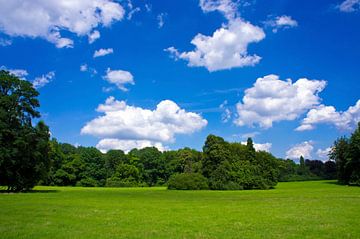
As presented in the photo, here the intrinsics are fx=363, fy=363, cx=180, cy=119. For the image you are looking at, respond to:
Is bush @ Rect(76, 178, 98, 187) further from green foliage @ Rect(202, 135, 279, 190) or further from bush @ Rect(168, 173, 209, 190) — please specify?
green foliage @ Rect(202, 135, 279, 190)

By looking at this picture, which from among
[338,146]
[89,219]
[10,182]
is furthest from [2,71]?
[338,146]

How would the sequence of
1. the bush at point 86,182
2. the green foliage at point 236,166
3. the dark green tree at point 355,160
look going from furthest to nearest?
the bush at point 86,182, the dark green tree at point 355,160, the green foliage at point 236,166

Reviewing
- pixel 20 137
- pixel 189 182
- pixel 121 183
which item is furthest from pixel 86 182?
pixel 20 137

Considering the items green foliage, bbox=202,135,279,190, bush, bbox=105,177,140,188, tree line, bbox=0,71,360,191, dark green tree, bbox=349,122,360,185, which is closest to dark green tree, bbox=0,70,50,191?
tree line, bbox=0,71,360,191

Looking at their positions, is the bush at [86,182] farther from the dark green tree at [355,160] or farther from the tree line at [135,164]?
the dark green tree at [355,160]

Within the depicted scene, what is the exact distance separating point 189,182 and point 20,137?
39.4m

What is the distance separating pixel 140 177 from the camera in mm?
121812

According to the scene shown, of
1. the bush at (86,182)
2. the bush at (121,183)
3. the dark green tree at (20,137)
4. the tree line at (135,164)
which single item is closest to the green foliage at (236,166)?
the tree line at (135,164)

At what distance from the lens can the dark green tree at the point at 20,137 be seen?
5388cm

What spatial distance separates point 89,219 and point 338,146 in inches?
3894

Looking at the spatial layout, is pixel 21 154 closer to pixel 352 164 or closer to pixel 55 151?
pixel 55 151

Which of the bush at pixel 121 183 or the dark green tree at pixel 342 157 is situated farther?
the bush at pixel 121 183

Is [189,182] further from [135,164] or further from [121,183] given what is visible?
[135,164]

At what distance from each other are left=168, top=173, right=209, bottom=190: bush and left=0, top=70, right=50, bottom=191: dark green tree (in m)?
31.5
